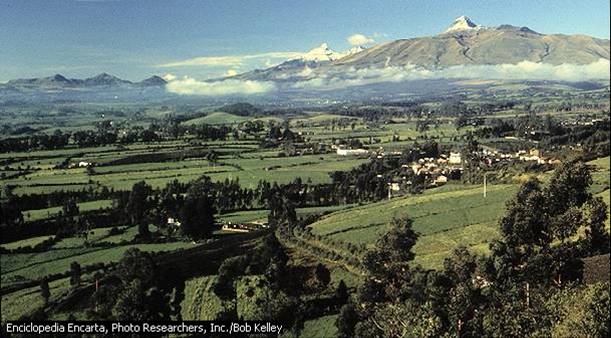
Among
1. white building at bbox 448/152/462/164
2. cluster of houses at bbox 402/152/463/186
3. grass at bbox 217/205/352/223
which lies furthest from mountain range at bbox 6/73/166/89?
white building at bbox 448/152/462/164

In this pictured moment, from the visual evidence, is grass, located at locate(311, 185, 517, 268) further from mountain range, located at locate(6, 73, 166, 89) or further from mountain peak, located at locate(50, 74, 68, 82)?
mountain peak, located at locate(50, 74, 68, 82)

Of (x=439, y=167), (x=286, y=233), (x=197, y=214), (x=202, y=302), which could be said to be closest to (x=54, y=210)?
(x=197, y=214)

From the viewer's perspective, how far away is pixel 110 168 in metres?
14.9

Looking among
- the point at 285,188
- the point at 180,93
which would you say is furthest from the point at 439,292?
the point at 180,93

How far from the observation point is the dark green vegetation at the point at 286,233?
9.84 m

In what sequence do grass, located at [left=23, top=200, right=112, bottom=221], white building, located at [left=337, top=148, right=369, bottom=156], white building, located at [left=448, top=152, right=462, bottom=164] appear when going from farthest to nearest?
white building, located at [left=337, top=148, right=369, bottom=156] → white building, located at [left=448, top=152, right=462, bottom=164] → grass, located at [left=23, top=200, right=112, bottom=221]

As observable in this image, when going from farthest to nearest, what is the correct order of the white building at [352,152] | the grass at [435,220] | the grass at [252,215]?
the white building at [352,152] < the grass at [435,220] < the grass at [252,215]

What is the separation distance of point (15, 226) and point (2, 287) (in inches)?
61.0

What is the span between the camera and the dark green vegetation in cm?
984

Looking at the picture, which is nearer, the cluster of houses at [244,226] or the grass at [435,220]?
the cluster of houses at [244,226]

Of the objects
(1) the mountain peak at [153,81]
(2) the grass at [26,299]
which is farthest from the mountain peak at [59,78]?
(2) the grass at [26,299]

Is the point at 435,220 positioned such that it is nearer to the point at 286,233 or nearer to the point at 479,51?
the point at 286,233

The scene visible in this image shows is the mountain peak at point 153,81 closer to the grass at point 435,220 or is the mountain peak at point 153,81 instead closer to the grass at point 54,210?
the grass at point 54,210

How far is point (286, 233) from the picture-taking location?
13539 mm
